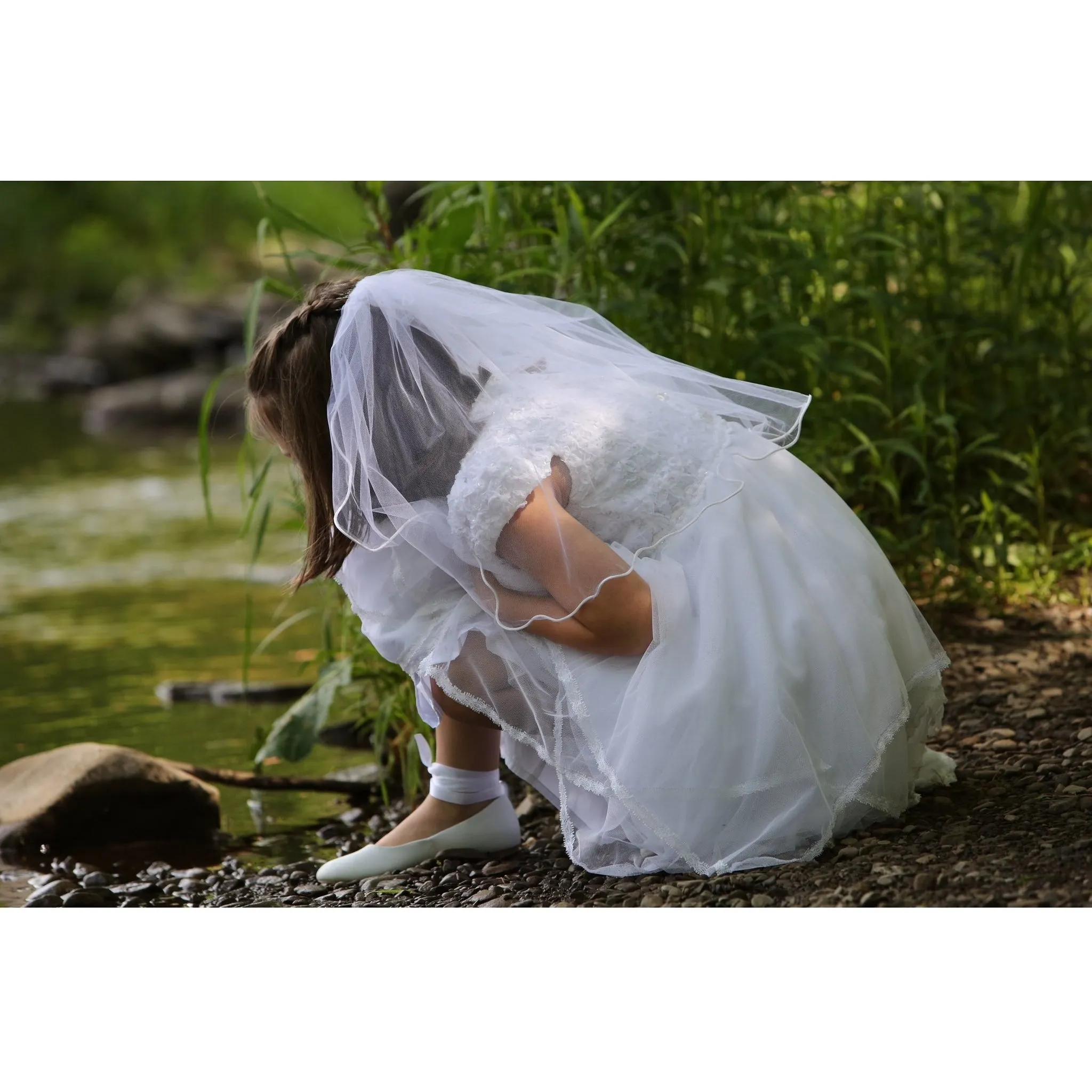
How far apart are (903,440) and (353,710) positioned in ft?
4.51

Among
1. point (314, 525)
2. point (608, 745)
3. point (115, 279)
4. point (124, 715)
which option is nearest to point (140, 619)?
point (124, 715)

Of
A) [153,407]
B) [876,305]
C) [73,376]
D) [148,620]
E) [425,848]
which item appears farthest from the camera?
[73,376]

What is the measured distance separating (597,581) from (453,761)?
0.49m

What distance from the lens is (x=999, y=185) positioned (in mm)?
3551

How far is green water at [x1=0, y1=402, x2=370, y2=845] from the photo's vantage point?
3.28 m

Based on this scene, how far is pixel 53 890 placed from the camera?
2.38 metres

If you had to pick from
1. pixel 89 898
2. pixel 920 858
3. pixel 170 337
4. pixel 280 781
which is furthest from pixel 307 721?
pixel 170 337

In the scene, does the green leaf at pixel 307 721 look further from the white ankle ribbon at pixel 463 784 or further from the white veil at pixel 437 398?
the white veil at pixel 437 398

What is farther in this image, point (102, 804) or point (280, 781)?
point (280, 781)

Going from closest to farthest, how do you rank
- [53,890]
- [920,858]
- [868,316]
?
[920,858] < [53,890] < [868,316]

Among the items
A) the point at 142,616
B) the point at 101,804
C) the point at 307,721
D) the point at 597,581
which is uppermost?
the point at 597,581

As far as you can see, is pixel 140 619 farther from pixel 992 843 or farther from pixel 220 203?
pixel 220 203

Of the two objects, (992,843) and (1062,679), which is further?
(1062,679)

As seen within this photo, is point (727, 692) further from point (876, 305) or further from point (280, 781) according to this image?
point (876, 305)
